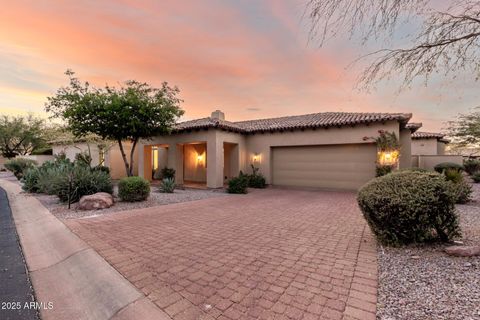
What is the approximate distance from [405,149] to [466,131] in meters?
11.4

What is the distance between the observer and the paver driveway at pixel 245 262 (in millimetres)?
2500

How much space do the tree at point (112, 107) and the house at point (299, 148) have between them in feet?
9.14

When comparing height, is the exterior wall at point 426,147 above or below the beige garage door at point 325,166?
above

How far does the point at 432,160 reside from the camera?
18.4m

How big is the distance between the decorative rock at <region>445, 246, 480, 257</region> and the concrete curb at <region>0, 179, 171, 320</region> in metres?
4.20

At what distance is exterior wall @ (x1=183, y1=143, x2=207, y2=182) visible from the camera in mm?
17453

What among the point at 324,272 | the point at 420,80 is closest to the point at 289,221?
the point at 324,272

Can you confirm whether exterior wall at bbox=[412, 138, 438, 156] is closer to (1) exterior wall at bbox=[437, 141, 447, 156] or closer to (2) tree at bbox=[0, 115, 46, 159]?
(1) exterior wall at bbox=[437, 141, 447, 156]

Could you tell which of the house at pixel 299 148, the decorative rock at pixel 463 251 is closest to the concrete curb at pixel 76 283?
the decorative rock at pixel 463 251

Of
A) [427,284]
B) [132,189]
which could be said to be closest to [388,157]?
[427,284]

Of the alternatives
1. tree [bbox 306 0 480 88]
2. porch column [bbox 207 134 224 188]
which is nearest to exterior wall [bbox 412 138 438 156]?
porch column [bbox 207 134 224 188]

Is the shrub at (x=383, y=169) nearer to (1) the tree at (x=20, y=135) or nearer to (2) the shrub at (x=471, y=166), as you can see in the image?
(2) the shrub at (x=471, y=166)

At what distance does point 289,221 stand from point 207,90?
10.3m

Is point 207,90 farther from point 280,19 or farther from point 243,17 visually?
point 280,19
